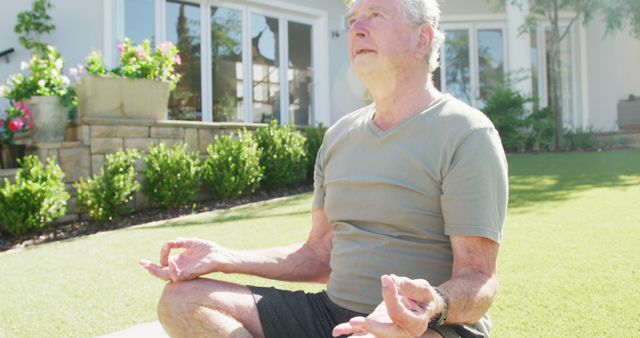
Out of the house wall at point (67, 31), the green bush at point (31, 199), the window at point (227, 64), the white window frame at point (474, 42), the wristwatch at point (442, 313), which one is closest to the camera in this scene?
the wristwatch at point (442, 313)

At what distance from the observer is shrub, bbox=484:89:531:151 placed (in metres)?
10.0

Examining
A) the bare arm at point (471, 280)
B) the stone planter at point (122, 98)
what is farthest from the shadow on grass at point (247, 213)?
the bare arm at point (471, 280)

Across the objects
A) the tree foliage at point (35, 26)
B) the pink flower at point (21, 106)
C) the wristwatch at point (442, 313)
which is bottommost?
the wristwatch at point (442, 313)

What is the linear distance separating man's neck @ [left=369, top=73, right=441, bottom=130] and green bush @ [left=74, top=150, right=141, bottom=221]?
16.4 feet

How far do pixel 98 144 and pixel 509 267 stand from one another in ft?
16.8

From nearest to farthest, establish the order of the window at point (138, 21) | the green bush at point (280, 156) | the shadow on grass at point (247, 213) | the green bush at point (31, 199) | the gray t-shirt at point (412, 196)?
1. the gray t-shirt at point (412, 196)
2. the green bush at point (31, 199)
3. the shadow on grass at point (247, 213)
4. the green bush at point (280, 156)
5. the window at point (138, 21)

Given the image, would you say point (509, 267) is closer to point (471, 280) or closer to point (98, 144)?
point (471, 280)

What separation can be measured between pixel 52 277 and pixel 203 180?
3.49m

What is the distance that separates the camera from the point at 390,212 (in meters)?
1.67

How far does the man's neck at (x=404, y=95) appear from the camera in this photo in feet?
5.81

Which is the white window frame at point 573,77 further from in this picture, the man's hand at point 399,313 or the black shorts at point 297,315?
the man's hand at point 399,313

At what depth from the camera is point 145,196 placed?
7008 millimetres

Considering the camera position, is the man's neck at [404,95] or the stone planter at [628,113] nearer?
the man's neck at [404,95]

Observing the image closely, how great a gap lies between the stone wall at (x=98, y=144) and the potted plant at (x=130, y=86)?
167mm
